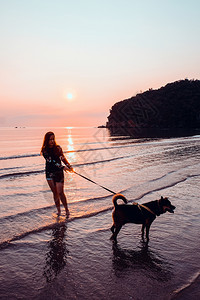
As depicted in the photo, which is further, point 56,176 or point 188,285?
point 56,176

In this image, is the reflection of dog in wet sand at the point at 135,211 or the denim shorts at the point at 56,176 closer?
the reflection of dog in wet sand at the point at 135,211

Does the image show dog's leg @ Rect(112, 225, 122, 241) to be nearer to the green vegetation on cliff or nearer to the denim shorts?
the denim shorts

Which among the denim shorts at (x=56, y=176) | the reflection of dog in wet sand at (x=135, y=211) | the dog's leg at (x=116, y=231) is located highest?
the denim shorts at (x=56, y=176)

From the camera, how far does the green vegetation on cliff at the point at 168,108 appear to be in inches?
5212

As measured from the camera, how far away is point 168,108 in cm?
13825

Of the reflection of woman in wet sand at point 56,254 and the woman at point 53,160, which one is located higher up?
the woman at point 53,160

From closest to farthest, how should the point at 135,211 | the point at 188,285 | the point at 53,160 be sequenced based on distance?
the point at 188,285
the point at 135,211
the point at 53,160

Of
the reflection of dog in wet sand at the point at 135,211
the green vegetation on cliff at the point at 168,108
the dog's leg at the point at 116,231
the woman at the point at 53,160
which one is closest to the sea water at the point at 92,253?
the dog's leg at the point at 116,231

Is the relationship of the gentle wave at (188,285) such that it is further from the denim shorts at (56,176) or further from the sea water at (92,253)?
the denim shorts at (56,176)

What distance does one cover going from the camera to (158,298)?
11.1 feet

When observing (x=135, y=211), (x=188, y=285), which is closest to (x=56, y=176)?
(x=135, y=211)

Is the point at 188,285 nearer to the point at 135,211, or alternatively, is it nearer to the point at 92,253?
the point at 135,211

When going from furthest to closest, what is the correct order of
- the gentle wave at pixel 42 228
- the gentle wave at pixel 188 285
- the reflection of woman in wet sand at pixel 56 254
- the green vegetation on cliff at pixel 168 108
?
the green vegetation on cliff at pixel 168 108, the gentle wave at pixel 42 228, the reflection of woman in wet sand at pixel 56 254, the gentle wave at pixel 188 285

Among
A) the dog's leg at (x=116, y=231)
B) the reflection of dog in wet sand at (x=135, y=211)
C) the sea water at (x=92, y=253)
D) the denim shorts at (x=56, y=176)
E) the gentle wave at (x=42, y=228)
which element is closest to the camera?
the sea water at (x=92, y=253)
